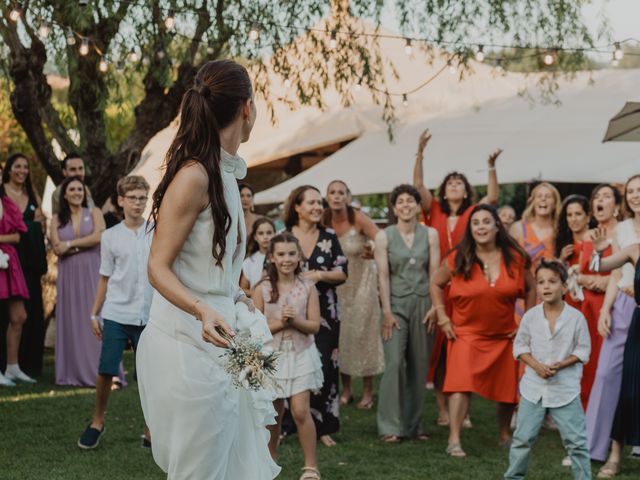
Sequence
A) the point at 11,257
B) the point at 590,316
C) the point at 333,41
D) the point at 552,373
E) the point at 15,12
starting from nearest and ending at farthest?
the point at 552,373 < the point at 590,316 < the point at 15,12 < the point at 11,257 < the point at 333,41

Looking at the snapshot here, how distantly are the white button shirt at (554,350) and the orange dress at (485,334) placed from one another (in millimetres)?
1094

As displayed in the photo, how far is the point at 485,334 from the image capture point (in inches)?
320

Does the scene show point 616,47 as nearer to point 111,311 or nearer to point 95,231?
point 95,231

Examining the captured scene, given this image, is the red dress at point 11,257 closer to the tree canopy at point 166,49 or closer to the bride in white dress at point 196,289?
the tree canopy at point 166,49

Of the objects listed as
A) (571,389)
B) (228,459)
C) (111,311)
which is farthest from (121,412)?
(228,459)

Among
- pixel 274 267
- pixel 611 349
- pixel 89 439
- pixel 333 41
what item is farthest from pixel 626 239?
pixel 333 41

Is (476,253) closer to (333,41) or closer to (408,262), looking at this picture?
(408,262)

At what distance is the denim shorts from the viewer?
A: 769 centimetres

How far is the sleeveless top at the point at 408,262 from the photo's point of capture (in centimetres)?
876

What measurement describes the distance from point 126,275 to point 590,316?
351 cm

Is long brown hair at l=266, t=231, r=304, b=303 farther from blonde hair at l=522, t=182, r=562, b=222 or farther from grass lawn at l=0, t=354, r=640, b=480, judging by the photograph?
blonde hair at l=522, t=182, r=562, b=222

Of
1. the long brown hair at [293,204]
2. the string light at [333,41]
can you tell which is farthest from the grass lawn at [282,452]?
the string light at [333,41]

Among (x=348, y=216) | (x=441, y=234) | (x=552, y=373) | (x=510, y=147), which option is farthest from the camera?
(x=510, y=147)

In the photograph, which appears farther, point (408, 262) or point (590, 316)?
point (408, 262)
